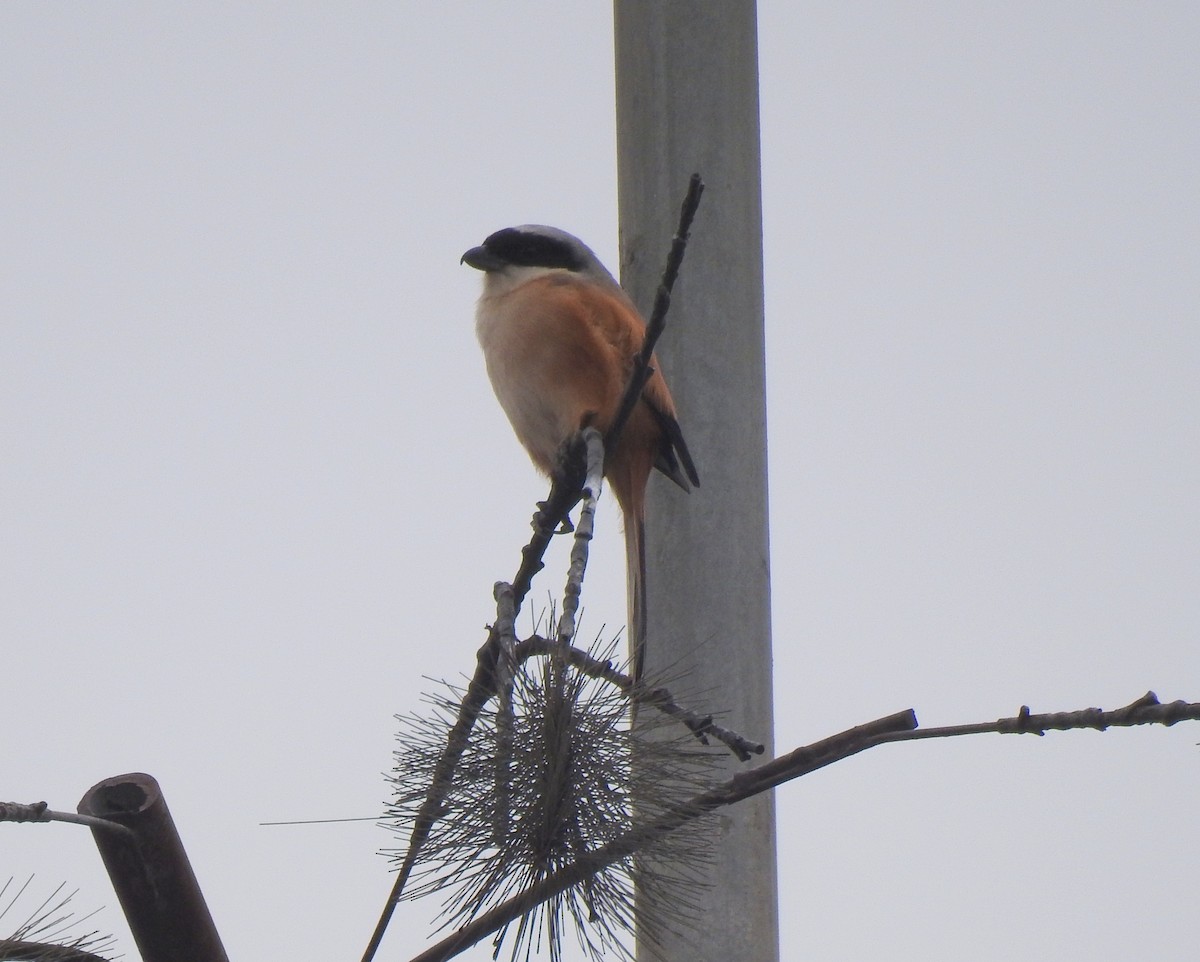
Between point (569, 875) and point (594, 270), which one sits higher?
point (594, 270)

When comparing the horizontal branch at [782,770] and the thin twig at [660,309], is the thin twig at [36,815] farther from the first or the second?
the thin twig at [660,309]

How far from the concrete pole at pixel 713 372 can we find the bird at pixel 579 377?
0.25 feet

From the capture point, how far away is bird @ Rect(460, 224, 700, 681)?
3311 mm

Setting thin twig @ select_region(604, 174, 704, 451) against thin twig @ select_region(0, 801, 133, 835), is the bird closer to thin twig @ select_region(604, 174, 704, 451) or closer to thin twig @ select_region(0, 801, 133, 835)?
thin twig @ select_region(604, 174, 704, 451)

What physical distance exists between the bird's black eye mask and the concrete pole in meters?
0.59

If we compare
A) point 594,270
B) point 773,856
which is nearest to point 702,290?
point 594,270

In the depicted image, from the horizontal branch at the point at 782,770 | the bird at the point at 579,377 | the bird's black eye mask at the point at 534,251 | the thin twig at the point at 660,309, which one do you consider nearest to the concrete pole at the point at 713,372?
the bird at the point at 579,377

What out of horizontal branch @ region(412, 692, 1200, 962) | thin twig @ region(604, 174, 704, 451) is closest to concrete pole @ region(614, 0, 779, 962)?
thin twig @ region(604, 174, 704, 451)

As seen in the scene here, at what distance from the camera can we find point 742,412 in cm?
333

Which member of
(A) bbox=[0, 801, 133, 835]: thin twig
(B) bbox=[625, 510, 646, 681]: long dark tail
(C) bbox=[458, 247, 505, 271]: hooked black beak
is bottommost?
(A) bbox=[0, 801, 133, 835]: thin twig

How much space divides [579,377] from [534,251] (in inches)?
32.5

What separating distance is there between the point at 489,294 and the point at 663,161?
85 cm

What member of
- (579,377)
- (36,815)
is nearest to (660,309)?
(36,815)

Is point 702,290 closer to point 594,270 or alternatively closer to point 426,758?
point 594,270
